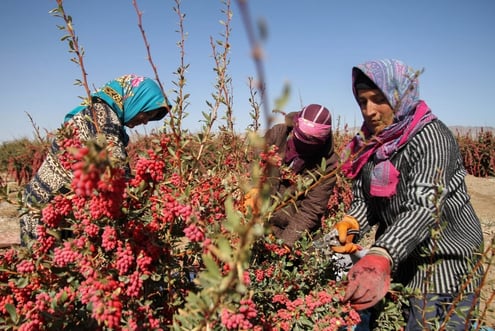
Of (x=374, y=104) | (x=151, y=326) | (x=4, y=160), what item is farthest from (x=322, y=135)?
(x=4, y=160)

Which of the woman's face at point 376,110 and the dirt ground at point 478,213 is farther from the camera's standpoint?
the dirt ground at point 478,213

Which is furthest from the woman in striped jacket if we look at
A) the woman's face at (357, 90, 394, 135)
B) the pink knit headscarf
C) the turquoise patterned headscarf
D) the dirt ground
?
the dirt ground

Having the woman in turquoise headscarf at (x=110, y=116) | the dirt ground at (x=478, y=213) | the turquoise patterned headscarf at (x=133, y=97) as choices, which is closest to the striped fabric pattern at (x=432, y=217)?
the woman in turquoise headscarf at (x=110, y=116)

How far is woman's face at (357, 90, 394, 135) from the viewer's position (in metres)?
1.54

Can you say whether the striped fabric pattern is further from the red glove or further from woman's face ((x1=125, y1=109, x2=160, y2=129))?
woman's face ((x1=125, y1=109, x2=160, y2=129))

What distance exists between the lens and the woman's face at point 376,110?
1.54 m

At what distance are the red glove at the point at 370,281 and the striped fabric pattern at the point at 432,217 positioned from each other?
82 mm

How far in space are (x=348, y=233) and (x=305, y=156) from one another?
970 mm

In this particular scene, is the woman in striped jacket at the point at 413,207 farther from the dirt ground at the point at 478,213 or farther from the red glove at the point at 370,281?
the dirt ground at the point at 478,213

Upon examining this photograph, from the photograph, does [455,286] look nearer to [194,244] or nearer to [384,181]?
[384,181]

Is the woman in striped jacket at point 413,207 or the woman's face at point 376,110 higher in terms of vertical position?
the woman's face at point 376,110

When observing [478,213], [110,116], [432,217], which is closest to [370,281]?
[432,217]

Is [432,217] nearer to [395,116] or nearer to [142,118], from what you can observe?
[395,116]

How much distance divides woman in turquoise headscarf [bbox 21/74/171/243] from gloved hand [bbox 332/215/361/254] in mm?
1227
